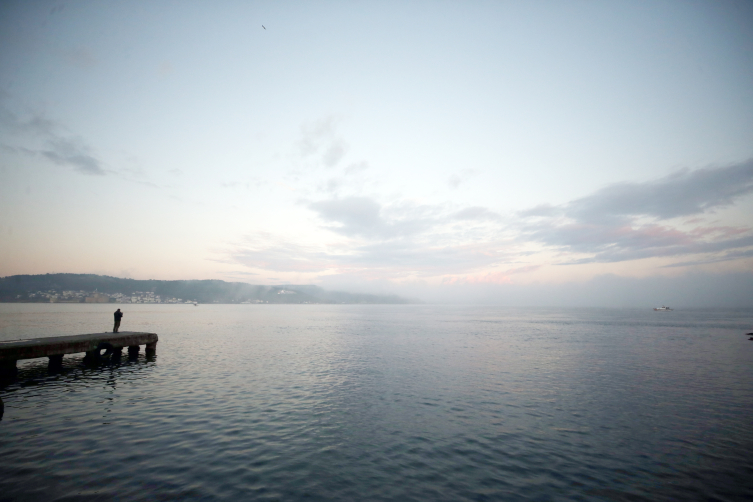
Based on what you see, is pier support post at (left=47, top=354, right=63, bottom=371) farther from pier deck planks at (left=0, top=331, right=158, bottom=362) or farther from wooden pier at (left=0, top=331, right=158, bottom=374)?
pier deck planks at (left=0, top=331, right=158, bottom=362)

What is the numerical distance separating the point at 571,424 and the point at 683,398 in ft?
39.2

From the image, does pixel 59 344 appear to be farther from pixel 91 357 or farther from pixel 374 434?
pixel 374 434

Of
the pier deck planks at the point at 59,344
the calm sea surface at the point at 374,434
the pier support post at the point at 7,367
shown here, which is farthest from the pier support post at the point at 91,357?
the pier support post at the point at 7,367

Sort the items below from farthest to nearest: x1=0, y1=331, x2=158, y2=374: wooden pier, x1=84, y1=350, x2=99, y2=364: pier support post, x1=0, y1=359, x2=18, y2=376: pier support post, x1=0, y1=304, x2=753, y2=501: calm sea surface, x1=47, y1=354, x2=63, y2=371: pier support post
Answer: x1=84, y1=350, x2=99, y2=364: pier support post < x1=47, y1=354, x2=63, y2=371: pier support post < x1=0, y1=331, x2=158, y2=374: wooden pier < x1=0, y1=359, x2=18, y2=376: pier support post < x1=0, y1=304, x2=753, y2=501: calm sea surface

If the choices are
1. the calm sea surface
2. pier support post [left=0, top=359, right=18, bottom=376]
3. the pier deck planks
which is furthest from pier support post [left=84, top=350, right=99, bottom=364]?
pier support post [left=0, top=359, right=18, bottom=376]

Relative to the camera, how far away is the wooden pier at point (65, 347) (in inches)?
1025

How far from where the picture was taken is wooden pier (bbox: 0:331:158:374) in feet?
85.4

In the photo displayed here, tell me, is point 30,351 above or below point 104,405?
above

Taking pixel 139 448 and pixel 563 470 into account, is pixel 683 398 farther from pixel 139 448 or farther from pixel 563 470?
pixel 139 448

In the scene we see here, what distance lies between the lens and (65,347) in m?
30.1

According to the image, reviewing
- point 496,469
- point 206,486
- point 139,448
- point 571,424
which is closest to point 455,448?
point 496,469

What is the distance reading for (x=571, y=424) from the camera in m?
17.8

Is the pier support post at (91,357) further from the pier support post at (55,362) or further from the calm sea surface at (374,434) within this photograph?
the pier support post at (55,362)

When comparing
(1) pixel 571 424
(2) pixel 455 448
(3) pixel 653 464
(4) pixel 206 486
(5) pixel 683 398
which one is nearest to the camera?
(4) pixel 206 486
